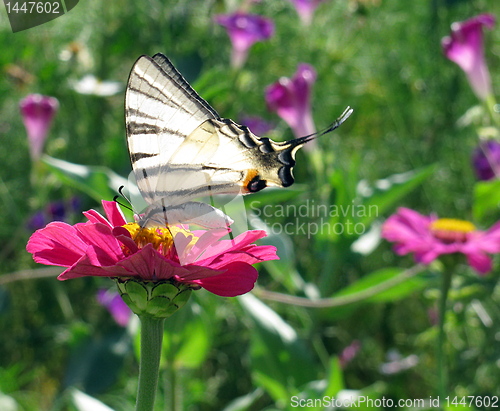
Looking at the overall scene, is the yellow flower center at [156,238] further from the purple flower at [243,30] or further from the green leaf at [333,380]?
the purple flower at [243,30]

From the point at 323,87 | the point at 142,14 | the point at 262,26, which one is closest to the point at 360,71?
the point at 323,87

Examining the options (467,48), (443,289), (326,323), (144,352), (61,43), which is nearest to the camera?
(144,352)

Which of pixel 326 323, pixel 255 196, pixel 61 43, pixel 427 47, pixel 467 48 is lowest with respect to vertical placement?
pixel 326 323

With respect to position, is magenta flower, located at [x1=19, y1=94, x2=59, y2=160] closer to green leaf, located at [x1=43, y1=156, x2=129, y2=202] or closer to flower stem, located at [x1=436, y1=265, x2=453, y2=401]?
green leaf, located at [x1=43, y1=156, x2=129, y2=202]

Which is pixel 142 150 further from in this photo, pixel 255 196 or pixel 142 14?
pixel 142 14

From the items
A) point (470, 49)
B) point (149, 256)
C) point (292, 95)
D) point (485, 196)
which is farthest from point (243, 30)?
point (149, 256)

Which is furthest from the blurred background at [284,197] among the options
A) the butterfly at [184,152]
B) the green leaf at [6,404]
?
the butterfly at [184,152]

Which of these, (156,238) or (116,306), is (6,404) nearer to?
(116,306)
